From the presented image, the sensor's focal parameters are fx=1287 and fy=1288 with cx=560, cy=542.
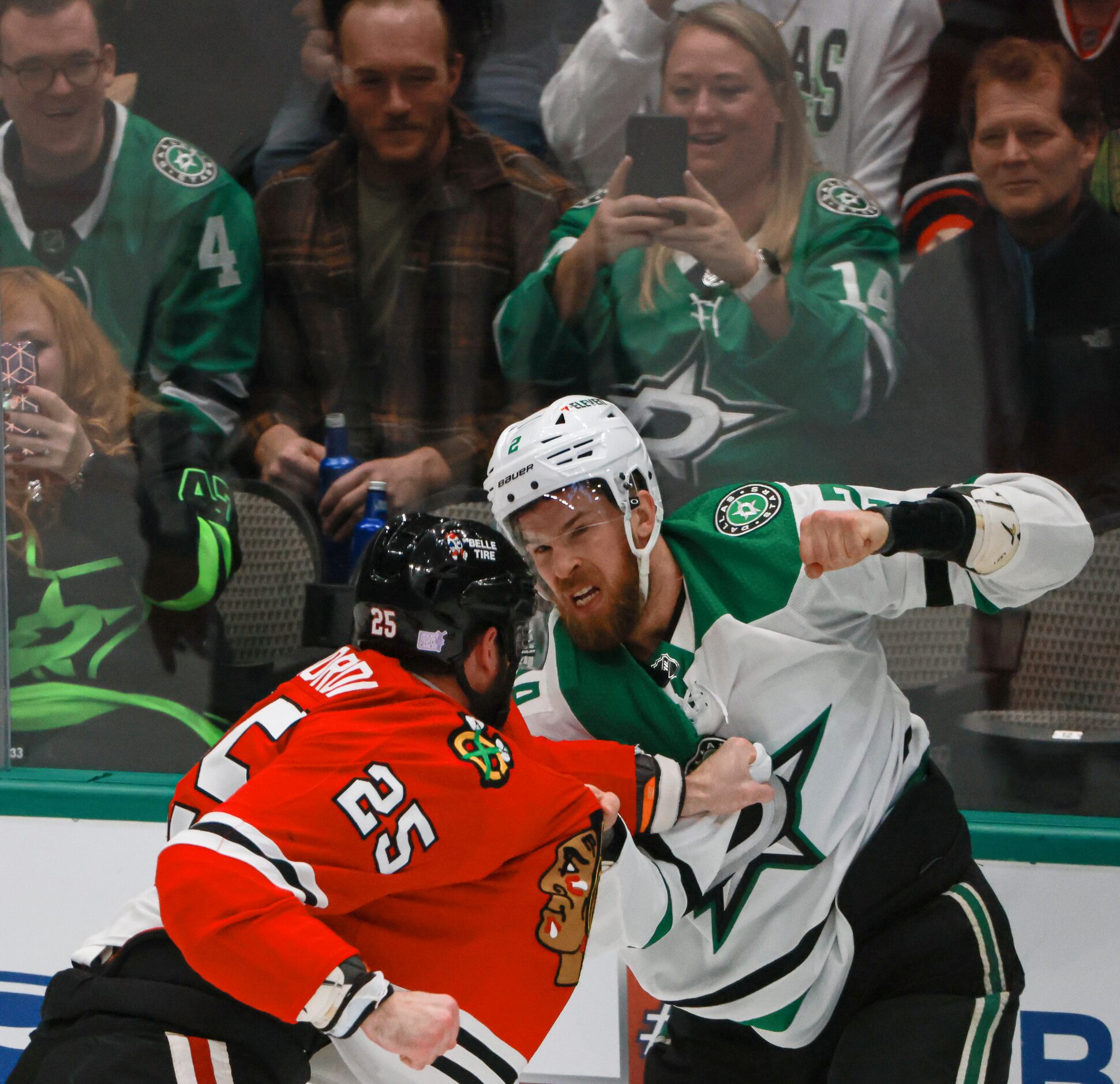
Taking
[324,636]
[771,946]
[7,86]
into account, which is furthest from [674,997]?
[7,86]

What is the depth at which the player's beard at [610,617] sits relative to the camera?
2.04 meters

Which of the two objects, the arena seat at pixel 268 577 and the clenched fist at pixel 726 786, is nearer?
the clenched fist at pixel 726 786

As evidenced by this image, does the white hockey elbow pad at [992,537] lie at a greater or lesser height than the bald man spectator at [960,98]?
lesser

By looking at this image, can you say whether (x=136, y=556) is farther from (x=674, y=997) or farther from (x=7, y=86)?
(x=674, y=997)

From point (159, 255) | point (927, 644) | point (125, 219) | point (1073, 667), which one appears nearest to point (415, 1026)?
point (927, 644)

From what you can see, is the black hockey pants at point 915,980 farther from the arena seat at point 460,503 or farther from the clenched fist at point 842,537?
the arena seat at point 460,503

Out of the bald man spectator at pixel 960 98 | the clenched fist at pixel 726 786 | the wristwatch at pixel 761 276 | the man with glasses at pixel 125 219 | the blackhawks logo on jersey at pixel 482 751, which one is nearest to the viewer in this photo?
the blackhawks logo on jersey at pixel 482 751

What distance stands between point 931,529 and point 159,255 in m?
2.31

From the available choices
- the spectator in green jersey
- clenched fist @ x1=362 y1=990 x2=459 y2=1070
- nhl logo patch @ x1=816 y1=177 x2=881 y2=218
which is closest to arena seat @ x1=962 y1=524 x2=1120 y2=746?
the spectator in green jersey

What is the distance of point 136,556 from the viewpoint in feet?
11.0

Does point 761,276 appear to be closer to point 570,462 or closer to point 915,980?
point 570,462

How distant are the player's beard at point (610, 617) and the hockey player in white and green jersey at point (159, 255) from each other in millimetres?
1595

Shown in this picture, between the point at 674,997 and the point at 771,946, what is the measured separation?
23 centimetres

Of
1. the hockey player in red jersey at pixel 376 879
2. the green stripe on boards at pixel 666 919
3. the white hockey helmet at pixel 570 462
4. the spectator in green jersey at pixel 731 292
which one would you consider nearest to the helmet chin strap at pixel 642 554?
the white hockey helmet at pixel 570 462
